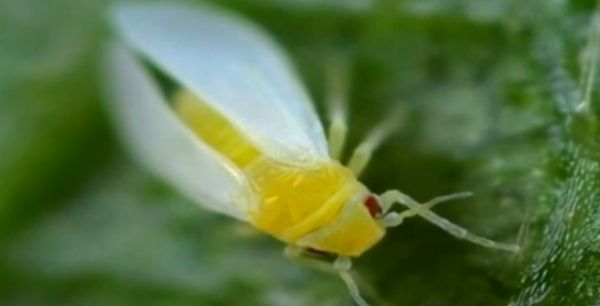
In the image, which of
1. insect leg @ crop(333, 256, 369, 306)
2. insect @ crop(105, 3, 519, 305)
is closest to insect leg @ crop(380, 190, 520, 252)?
insect @ crop(105, 3, 519, 305)

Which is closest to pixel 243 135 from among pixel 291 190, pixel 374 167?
pixel 291 190

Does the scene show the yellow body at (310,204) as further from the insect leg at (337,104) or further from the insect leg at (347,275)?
the insect leg at (337,104)

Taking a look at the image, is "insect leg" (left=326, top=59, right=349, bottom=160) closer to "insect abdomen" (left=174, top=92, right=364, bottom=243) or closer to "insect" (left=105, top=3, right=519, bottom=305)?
"insect" (left=105, top=3, right=519, bottom=305)

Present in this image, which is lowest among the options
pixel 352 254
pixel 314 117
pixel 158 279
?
pixel 158 279

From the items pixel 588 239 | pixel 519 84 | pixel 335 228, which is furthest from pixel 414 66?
pixel 588 239

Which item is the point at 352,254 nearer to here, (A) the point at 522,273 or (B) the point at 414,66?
(A) the point at 522,273

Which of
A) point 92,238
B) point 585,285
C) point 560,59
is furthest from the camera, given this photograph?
point 92,238

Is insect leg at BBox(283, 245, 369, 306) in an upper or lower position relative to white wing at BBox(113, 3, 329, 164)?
lower
